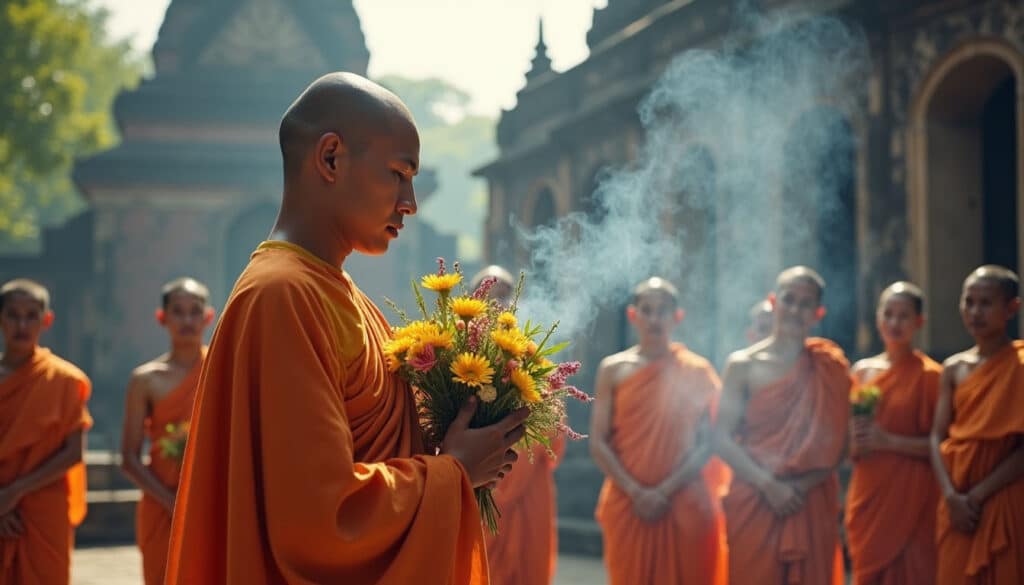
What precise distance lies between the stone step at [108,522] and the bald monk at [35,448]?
683cm

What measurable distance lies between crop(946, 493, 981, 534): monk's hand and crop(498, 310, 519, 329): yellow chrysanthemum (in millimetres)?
3988

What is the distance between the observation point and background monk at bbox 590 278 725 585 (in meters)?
7.30

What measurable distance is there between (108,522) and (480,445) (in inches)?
462

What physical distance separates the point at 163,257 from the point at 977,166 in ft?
63.7

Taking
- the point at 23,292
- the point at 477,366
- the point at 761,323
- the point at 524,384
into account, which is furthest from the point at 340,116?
the point at 761,323

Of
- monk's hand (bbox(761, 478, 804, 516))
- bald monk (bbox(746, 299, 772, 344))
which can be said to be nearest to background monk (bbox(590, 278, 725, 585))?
monk's hand (bbox(761, 478, 804, 516))

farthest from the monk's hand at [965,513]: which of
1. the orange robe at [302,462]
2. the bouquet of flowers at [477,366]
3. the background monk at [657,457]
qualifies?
the orange robe at [302,462]

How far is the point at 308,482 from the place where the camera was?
2676 mm

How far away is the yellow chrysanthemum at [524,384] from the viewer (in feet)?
10.4

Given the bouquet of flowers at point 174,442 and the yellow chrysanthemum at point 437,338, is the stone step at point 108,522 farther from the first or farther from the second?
the yellow chrysanthemum at point 437,338

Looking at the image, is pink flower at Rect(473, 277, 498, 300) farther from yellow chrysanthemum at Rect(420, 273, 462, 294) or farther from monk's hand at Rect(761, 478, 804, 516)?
monk's hand at Rect(761, 478, 804, 516)

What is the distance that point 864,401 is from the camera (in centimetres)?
743

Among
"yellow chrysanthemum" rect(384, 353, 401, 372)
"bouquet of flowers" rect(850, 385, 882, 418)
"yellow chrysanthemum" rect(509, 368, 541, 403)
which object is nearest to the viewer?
"yellow chrysanthemum" rect(384, 353, 401, 372)

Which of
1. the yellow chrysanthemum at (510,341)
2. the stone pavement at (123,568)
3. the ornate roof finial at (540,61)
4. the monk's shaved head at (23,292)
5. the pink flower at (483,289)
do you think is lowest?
the stone pavement at (123,568)
